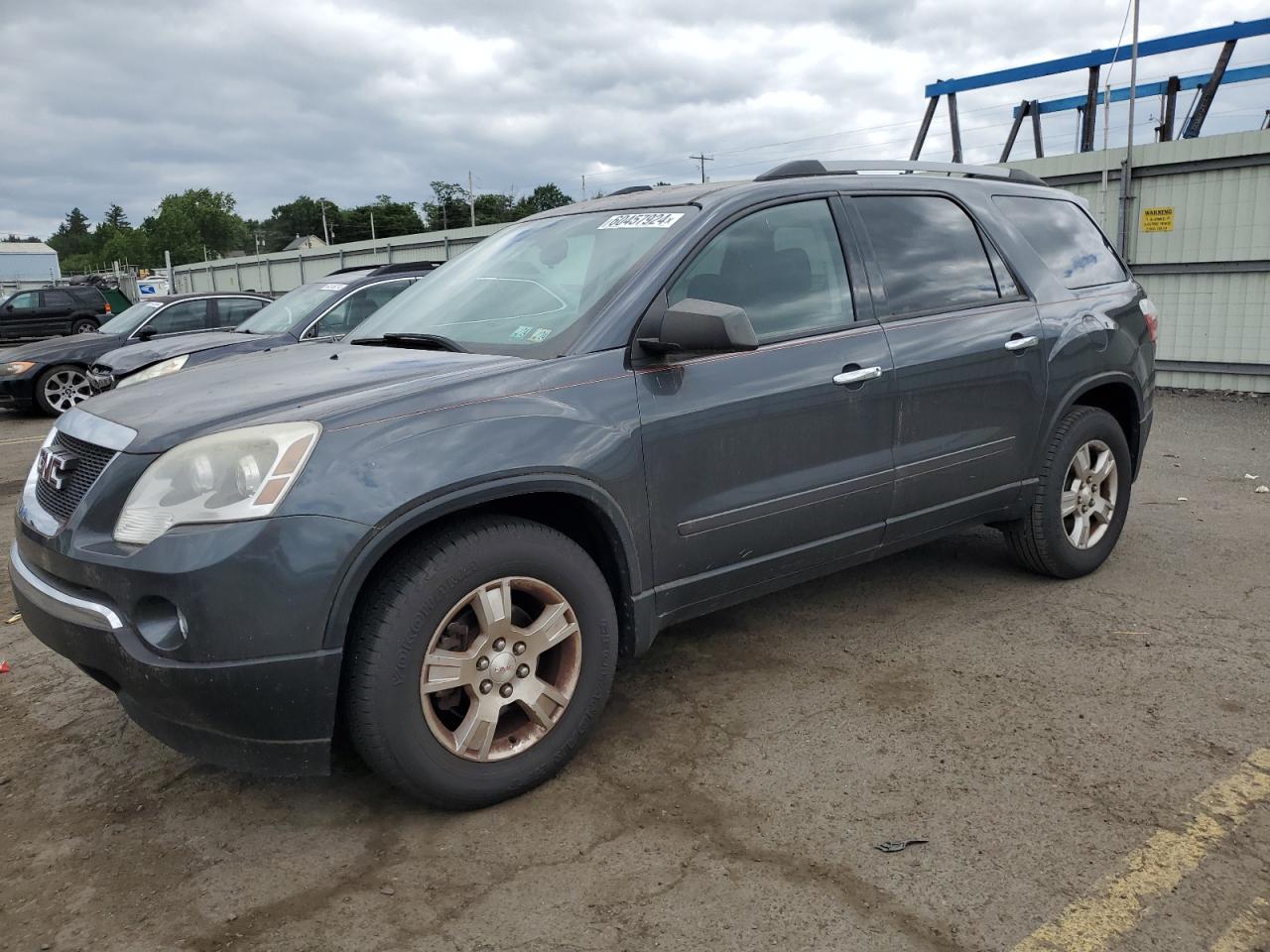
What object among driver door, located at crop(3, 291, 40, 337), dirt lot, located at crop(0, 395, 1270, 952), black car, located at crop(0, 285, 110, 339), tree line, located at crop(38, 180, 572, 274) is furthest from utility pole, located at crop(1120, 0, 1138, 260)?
tree line, located at crop(38, 180, 572, 274)

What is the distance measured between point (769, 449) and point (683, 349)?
520mm

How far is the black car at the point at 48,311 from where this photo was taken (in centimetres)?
2136

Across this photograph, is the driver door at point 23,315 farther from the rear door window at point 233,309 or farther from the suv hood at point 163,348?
the suv hood at point 163,348

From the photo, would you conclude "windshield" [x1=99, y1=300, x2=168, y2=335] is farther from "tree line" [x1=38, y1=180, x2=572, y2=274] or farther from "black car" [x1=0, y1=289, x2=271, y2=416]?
"tree line" [x1=38, y1=180, x2=572, y2=274]

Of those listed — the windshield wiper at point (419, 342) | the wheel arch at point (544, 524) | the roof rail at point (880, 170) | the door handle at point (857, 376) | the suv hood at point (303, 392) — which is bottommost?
the wheel arch at point (544, 524)

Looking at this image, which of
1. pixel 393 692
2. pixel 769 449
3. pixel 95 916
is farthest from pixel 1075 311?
pixel 95 916

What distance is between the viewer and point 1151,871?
95.9 inches

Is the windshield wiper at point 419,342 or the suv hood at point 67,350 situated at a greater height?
the windshield wiper at point 419,342

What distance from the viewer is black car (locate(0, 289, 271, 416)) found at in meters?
12.2

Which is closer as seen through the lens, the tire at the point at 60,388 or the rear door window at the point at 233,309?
the tire at the point at 60,388

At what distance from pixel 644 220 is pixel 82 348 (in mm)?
11508

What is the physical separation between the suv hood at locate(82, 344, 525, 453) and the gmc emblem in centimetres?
16

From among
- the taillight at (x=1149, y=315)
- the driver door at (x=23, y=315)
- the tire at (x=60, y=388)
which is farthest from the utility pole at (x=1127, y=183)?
the driver door at (x=23, y=315)

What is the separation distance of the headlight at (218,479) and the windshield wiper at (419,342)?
85 cm
